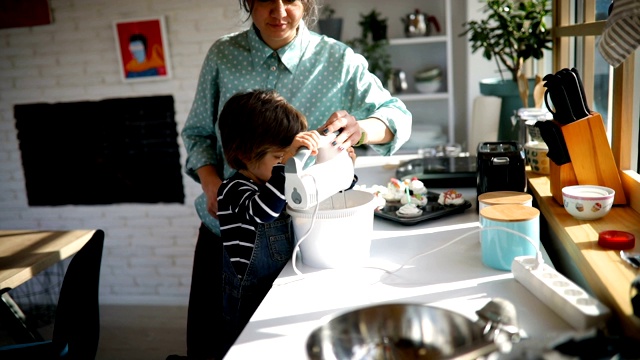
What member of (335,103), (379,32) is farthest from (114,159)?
(335,103)

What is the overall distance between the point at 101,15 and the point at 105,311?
182 centimetres

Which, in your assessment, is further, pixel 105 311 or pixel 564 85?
pixel 105 311

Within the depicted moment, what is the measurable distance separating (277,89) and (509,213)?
74 centimetres

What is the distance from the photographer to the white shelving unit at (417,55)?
3.75 meters

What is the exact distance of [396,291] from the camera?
1125 millimetres

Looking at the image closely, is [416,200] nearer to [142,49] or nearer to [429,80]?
[429,80]

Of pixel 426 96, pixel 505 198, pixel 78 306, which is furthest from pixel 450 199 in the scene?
pixel 426 96

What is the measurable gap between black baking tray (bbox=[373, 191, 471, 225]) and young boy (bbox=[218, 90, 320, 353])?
308 mm

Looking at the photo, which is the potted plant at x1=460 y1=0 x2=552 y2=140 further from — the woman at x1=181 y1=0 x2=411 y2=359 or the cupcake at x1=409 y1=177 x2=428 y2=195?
the woman at x1=181 y1=0 x2=411 y2=359

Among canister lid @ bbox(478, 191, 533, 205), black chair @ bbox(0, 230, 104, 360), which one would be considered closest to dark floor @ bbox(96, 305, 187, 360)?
black chair @ bbox(0, 230, 104, 360)

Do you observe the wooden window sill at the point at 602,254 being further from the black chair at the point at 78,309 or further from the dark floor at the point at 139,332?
the dark floor at the point at 139,332

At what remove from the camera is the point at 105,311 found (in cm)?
369

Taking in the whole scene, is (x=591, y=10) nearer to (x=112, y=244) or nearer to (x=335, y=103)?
(x=335, y=103)

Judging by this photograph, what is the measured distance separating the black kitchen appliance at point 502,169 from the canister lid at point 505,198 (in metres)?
0.06
